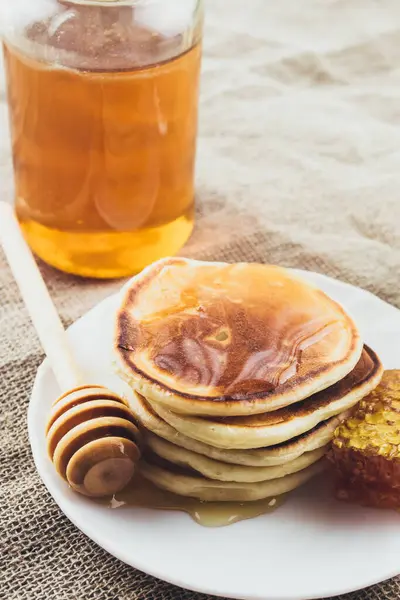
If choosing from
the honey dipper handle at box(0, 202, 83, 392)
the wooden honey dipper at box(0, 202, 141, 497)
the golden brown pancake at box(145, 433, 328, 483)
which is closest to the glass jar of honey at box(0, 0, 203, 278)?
the honey dipper handle at box(0, 202, 83, 392)

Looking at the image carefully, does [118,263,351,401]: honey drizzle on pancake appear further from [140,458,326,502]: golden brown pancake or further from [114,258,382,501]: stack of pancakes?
[140,458,326,502]: golden brown pancake

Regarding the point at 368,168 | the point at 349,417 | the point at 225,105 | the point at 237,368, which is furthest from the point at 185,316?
the point at 225,105

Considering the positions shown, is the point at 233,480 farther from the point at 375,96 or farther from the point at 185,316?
the point at 375,96

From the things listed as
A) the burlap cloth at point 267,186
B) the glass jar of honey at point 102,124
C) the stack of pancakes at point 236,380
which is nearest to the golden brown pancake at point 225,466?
the stack of pancakes at point 236,380

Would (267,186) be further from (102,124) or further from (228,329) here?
(228,329)

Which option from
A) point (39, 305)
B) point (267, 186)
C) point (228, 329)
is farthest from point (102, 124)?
point (267, 186)

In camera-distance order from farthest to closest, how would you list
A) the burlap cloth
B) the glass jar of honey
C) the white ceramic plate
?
the glass jar of honey, the burlap cloth, the white ceramic plate
